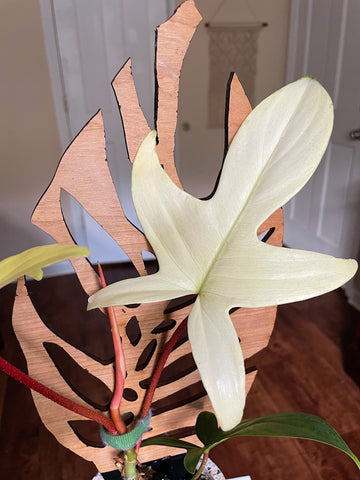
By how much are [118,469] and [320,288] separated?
47 cm

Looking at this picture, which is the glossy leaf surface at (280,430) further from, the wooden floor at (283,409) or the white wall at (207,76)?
the white wall at (207,76)

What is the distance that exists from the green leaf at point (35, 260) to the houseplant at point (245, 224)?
57 millimetres

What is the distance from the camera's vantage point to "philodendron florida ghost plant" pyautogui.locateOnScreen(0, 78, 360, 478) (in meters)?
0.34

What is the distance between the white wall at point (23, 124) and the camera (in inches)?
86.6

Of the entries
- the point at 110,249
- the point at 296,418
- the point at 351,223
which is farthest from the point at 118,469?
the point at 110,249

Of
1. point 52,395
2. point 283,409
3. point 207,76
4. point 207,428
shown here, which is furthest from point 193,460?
point 207,76

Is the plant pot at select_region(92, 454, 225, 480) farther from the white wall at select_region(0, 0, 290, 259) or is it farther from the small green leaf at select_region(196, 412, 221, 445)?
the white wall at select_region(0, 0, 290, 259)

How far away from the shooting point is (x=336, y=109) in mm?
2295

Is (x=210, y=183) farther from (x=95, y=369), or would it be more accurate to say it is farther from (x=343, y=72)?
(x=95, y=369)

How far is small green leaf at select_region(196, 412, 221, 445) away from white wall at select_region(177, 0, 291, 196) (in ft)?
7.79

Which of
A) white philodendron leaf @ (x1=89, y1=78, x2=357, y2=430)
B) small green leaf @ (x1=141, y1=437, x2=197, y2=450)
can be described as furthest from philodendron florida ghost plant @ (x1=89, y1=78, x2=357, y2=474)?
small green leaf @ (x1=141, y1=437, x2=197, y2=450)

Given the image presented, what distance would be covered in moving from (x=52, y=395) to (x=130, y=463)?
0.17 metres

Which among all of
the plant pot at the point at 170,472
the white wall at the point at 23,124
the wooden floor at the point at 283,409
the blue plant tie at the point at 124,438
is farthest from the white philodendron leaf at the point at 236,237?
the white wall at the point at 23,124

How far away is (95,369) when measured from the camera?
0.54 meters
